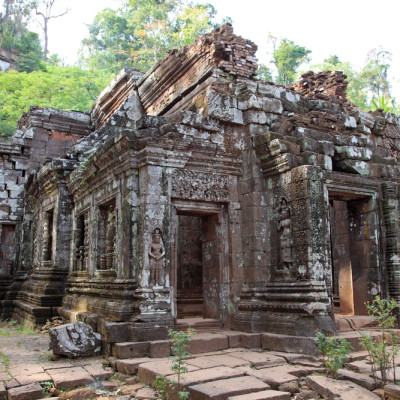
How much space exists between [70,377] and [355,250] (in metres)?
5.61

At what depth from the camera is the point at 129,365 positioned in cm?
534

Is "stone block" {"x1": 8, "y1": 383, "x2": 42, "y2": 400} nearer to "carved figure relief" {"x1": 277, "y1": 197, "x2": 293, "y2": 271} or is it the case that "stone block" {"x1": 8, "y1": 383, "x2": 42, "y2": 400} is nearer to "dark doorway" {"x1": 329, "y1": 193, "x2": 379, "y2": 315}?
"carved figure relief" {"x1": 277, "y1": 197, "x2": 293, "y2": 271}

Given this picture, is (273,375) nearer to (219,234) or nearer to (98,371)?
(98,371)

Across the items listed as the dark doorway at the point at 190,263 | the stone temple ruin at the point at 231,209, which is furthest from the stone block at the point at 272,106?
the dark doorway at the point at 190,263

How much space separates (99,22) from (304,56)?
19669 mm

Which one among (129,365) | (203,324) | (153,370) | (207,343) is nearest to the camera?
(153,370)

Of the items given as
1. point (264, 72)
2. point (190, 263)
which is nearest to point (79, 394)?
point (190, 263)

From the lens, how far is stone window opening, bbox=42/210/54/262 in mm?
11352

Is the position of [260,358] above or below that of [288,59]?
below

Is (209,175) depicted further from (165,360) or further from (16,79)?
(16,79)

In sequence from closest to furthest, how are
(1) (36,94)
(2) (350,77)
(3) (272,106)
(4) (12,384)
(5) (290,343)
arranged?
1. (4) (12,384)
2. (5) (290,343)
3. (3) (272,106)
4. (1) (36,94)
5. (2) (350,77)

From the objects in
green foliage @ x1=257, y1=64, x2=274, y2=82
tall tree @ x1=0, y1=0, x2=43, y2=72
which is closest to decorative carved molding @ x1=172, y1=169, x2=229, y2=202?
green foliage @ x1=257, y1=64, x2=274, y2=82

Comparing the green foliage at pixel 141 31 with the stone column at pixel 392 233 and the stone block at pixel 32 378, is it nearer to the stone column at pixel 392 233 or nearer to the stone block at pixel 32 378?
the stone column at pixel 392 233

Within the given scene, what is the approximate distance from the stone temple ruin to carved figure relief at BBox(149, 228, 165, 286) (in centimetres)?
2
